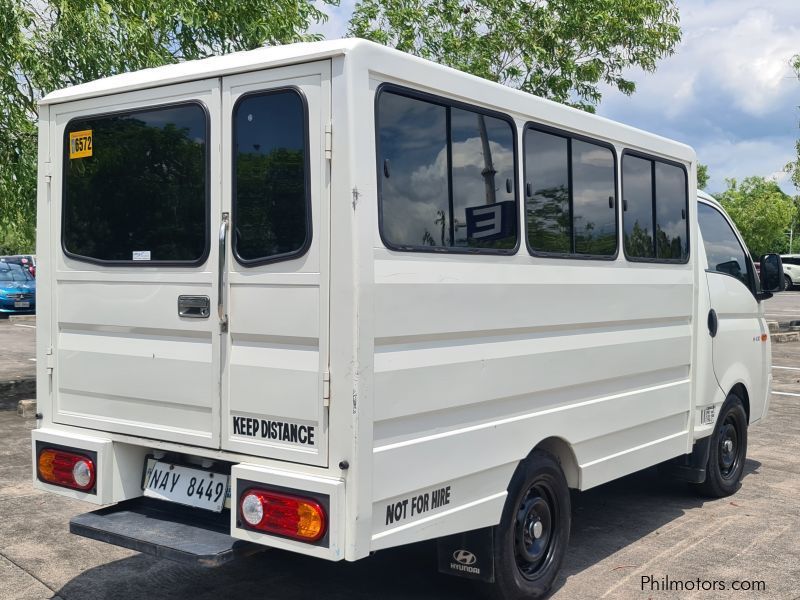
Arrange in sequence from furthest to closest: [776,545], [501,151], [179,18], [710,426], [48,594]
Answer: [179,18]
[710,426]
[776,545]
[48,594]
[501,151]

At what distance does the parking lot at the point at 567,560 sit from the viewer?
5012 millimetres

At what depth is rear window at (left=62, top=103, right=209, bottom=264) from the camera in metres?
4.30

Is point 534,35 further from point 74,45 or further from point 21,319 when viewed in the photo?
point 21,319

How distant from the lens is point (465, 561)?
4508 millimetres

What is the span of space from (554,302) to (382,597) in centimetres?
180

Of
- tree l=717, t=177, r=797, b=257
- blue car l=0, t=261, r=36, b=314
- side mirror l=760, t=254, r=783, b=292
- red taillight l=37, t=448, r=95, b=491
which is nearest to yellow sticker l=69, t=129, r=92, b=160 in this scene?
red taillight l=37, t=448, r=95, b=491

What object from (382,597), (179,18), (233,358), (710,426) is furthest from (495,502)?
(179,18)

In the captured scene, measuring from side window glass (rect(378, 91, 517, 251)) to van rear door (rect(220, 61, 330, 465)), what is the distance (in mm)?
291

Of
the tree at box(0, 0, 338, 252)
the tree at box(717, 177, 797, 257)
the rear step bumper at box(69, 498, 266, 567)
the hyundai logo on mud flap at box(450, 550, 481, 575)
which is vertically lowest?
the hyundai logo on mud flap at box(450, 550, 481, 575)

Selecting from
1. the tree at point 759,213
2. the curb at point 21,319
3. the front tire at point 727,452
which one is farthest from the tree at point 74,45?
the tree at point 759,213

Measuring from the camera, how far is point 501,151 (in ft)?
15.1

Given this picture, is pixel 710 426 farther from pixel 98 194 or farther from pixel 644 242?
pixel 98 194

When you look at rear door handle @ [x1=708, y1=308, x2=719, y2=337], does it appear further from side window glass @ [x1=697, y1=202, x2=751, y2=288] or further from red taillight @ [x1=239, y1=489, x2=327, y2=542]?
red taillight @ [x1=239, y1=489, x2=327, y2=542]

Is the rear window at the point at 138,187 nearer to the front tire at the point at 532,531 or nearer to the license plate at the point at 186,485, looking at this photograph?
the license plate at the point at 186,485
